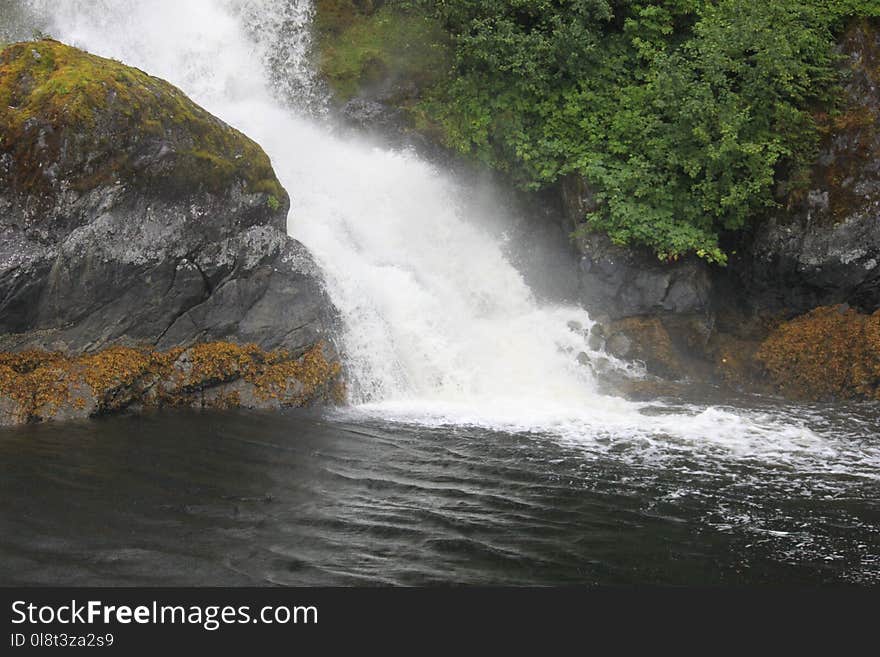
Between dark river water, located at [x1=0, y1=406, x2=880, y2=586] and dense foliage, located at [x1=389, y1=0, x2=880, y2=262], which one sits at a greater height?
dense foliage, located at [x1=389, y1=0, x2=880, y2=262]

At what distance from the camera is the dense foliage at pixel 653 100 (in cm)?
1186

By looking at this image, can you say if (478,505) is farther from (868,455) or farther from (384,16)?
(384,16)

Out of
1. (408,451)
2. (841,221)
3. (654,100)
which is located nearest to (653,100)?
(654,100)

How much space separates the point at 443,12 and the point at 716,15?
4.47m

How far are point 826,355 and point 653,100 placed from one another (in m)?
4.71

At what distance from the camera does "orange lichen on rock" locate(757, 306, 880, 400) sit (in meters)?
11.3

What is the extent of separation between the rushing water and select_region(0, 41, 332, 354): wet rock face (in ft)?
3.52

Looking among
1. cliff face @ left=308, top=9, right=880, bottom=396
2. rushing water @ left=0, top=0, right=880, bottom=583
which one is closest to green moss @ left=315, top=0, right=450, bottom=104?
rushing water @ left=0, top=0, right=880, bottom=583

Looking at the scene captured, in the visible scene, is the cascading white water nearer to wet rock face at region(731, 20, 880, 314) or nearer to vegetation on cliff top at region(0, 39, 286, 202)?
vegetation on cliff top at region(0, 39, 286, 202)

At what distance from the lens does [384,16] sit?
15.6 meters

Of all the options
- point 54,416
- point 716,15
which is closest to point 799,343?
point 716,15

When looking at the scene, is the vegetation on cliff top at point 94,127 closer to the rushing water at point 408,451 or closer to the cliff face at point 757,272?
the rushing water at point 408,451

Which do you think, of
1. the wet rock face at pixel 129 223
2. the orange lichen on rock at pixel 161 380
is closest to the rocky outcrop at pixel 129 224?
the wet rock face at pixel 129 223

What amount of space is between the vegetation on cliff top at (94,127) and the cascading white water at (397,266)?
2.12 metres
